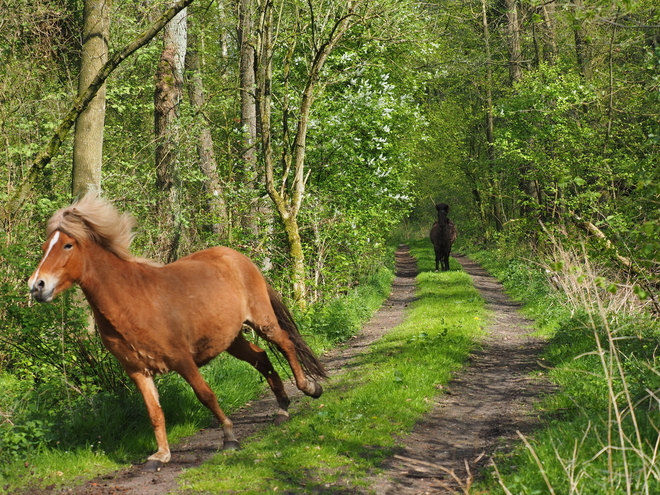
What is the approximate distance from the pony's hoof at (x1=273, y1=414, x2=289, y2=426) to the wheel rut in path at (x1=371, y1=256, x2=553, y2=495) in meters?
1.44

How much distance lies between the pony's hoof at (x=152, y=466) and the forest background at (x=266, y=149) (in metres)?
1.06

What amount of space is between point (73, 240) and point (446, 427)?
169 inches

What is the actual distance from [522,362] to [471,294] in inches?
311

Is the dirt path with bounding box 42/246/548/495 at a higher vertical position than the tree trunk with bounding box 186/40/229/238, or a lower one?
lower

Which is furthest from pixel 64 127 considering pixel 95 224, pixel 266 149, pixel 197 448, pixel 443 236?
pixel 443 236

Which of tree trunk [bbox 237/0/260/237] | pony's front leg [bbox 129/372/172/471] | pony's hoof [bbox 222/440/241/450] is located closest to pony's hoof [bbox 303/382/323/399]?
pony's hoof [bbox 222/440/241/450]

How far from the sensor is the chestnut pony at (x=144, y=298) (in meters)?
5.90

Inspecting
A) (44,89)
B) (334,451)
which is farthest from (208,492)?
(44,89)

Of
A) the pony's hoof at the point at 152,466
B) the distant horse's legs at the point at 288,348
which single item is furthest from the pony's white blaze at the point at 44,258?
the distant horse's legs at the point at 288,348

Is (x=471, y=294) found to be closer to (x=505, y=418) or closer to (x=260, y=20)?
(x=260, y=20)

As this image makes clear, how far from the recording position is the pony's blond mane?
5934 mm

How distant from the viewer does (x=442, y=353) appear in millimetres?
10719

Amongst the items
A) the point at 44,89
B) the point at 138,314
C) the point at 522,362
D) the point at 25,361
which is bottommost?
the point at 522,362

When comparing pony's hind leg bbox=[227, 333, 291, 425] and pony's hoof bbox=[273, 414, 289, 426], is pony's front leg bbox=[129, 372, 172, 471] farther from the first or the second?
pony's hind leg bbox=[227, 333, 291, 425]
